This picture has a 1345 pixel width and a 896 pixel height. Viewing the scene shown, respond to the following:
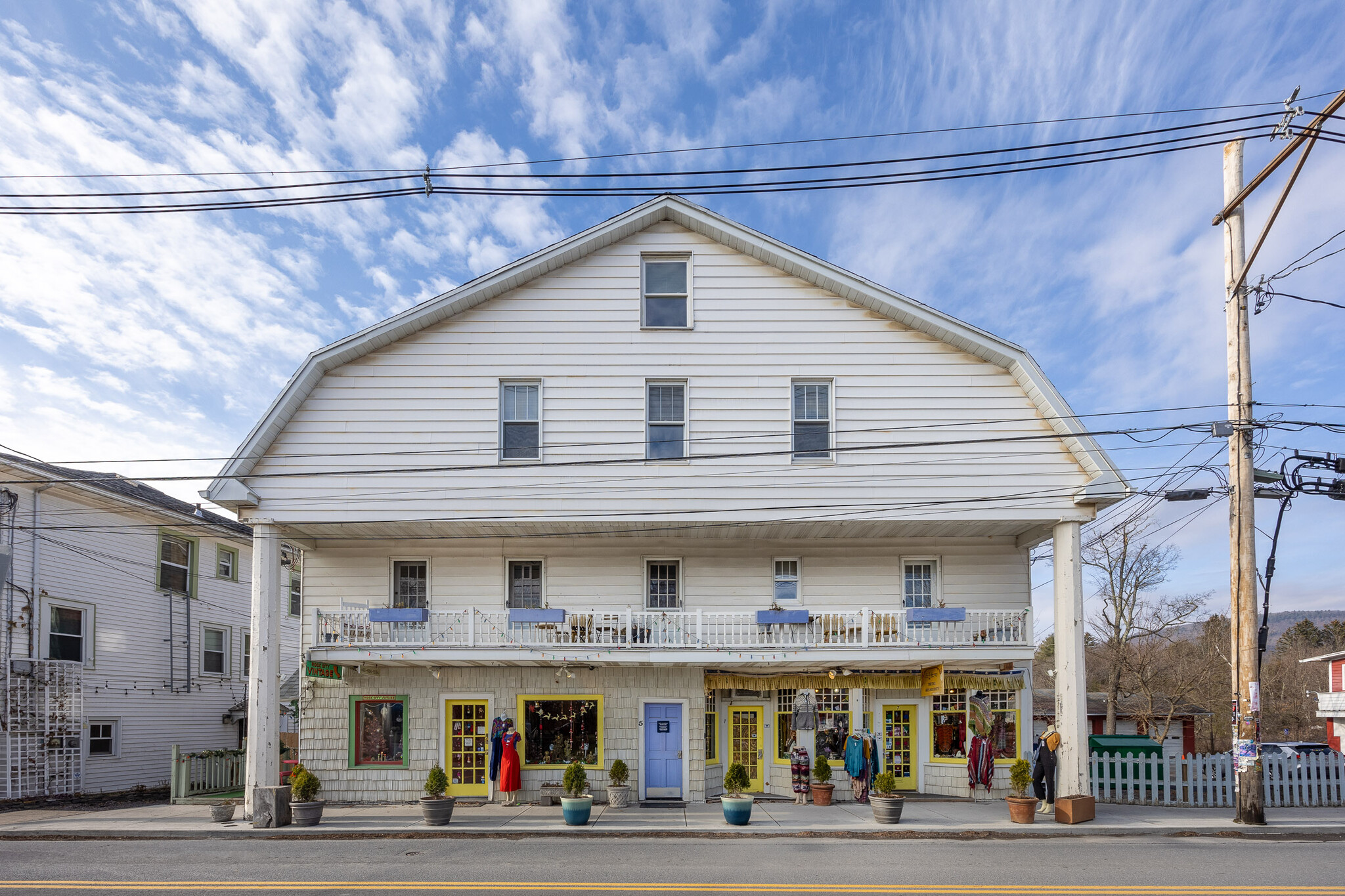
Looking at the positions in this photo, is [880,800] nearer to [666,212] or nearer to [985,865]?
[985,865]

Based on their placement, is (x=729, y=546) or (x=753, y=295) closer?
(x=753, y=295)

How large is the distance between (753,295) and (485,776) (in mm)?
10979

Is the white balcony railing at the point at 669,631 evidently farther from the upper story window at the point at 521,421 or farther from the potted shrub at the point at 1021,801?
the upper story window at the point at 521,421

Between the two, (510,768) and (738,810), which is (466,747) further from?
(738,810)

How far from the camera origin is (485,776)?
64.2ft

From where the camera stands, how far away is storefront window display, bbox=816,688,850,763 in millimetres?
20312

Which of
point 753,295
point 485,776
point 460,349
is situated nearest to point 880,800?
point 485,776

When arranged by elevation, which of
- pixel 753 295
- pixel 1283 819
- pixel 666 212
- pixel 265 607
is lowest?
pixel 1283 819

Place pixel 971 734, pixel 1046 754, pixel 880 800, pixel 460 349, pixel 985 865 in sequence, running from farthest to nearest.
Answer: pixel 971 734 → pixel 460 349 → pixel 1046 754 → pixel 880 800 → pixel 985 865

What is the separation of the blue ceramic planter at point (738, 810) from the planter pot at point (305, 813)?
6873 mm

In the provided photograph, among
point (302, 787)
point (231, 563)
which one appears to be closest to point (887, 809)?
point (302, 787)

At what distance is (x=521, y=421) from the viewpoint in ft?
60.6

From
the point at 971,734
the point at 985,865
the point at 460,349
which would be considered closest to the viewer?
the point at 985,865

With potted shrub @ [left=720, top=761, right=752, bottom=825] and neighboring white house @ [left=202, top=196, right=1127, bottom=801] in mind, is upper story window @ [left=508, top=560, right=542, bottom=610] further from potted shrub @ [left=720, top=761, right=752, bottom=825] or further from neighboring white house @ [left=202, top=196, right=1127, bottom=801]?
potted shrub @ [left=720, top=761, right=752, bottom=825]
